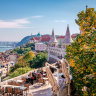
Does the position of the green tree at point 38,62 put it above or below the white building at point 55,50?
below

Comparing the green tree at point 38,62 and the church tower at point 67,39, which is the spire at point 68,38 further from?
the green tree at point 38,62

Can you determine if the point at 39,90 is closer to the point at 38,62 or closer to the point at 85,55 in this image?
the point at 85,55

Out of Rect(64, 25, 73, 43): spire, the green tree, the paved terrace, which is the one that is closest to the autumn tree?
the paved terrace

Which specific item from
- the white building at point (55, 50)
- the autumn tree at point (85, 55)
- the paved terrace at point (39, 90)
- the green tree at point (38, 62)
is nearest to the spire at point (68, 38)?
the white building at point (55, 50)

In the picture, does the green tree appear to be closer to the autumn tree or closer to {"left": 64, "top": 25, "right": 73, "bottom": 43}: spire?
{"left": 64, "top": 25, "right": 73, "bottom": 43}: spire

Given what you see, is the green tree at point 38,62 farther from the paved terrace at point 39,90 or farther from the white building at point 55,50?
the paved terrace at point 39,90

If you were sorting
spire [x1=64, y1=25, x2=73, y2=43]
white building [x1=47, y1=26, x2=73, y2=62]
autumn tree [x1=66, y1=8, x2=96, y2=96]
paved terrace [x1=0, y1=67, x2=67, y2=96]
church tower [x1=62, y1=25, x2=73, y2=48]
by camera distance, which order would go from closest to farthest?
autumn tree [x1=66, y1=8, x2=96, y2=96]
paved terrace [x1=0, y1=67, x2=67, y2=96]
church tower [x1=62, y1=25, x2=73, y2=48]
spire [x1=64, y1=25, x2=73, y2=43]
white building [x1=47, y1=26, x2=73, y2=62]

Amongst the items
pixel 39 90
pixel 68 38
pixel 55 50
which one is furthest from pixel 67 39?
pixel 39 90

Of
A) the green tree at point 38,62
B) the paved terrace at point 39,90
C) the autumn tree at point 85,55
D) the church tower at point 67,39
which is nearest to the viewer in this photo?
the autumn tree at point 85,55

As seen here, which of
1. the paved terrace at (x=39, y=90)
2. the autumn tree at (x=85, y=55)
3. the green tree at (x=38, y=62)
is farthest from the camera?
the green tree at (x=38, y=62)

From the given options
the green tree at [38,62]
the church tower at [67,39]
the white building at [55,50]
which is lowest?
the green tree at [38,62]

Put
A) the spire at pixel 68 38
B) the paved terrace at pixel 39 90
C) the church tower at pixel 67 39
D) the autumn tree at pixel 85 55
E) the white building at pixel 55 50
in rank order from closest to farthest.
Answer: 1. the autumn tree at pixel 85 55
2. the paved terrace at pixel 39 90
3. the church tower at pixel 67 39
4. the spire at pixel 68 38
5. the white building at pixel 55 50

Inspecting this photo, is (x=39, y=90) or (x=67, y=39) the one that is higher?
(x=67, y=39)

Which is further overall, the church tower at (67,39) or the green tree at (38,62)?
the church tower at (67,39)
